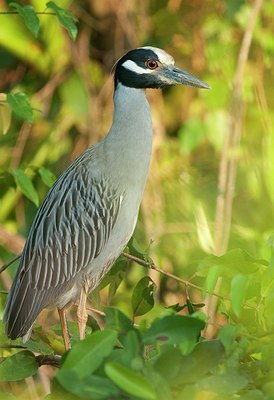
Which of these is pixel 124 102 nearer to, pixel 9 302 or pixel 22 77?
pixel 9 302

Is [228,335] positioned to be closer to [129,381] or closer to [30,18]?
[129,381]

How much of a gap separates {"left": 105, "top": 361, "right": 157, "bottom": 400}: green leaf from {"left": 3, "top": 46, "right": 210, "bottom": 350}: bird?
1612 mm

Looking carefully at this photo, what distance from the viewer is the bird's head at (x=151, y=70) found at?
11.3 feet

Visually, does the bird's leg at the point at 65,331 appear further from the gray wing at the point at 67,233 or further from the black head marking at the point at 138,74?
the black head marking at the point at 138,74

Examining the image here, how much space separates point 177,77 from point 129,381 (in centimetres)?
196

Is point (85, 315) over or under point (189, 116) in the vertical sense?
under

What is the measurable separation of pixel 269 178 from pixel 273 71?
87 cm

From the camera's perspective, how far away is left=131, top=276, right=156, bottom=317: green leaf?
2.67 meters

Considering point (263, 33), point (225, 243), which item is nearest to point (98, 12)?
point (263, 33)

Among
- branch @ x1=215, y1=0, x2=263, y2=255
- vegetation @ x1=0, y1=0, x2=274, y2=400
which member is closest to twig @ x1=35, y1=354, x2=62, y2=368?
vegetation @ x1=0, y1=0, x2=274, y2=400

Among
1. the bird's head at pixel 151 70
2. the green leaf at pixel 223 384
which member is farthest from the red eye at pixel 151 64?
the green leaf at pixel 223 384

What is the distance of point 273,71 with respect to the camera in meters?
A: 5.51

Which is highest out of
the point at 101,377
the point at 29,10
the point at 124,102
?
the point at 29,10

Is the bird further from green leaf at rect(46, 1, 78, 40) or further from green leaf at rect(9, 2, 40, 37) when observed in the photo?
green leaf at rect(9, 2, 40, 37)
